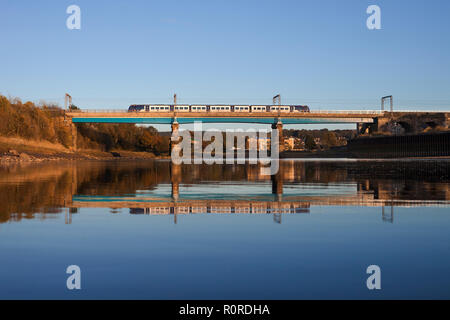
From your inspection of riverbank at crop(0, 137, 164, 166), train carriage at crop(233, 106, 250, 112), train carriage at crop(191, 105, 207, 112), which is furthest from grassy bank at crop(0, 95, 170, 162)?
train carriage at crop(233, 106, 250, 112)

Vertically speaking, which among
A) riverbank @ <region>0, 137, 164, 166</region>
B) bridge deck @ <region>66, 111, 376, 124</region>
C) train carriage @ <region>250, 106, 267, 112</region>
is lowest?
riverbank @ <region>0, 137, 164, 166</region>

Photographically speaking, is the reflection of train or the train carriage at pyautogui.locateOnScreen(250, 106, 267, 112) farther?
the train carriage at pyautogui.locateOnScreen(250, 106, 267, 112)

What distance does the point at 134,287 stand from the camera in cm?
562

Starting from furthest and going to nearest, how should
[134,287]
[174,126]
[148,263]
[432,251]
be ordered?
[174,126], [432,251], [148,263], [134,287]

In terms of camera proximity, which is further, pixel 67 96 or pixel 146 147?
pixel 146 147

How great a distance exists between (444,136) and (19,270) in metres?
92.0

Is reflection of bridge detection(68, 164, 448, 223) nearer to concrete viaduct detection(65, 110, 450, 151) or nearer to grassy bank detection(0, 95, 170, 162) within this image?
grassy bank detection(0, 95, 170, 162)

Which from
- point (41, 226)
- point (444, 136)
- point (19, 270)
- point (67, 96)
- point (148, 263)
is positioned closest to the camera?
point (19, 270)

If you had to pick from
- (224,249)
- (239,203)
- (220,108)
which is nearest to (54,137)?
(220,108)
